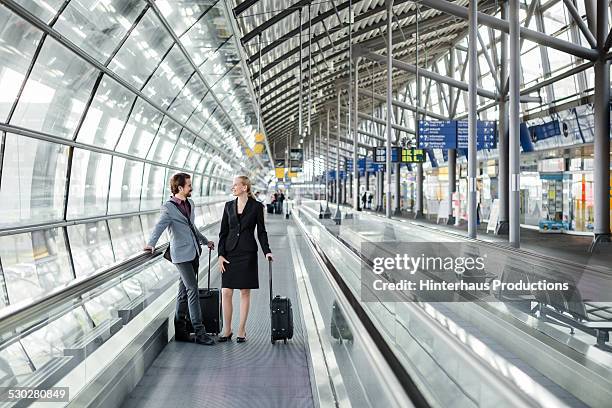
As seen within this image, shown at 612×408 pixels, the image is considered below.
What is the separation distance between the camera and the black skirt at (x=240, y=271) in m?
6.52

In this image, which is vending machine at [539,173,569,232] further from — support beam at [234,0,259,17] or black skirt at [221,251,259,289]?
black skirt at [221,251,259,289]

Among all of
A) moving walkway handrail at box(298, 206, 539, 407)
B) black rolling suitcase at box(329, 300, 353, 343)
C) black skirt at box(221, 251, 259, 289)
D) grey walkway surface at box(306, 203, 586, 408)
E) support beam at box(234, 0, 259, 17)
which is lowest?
grey walkway surface at box(306, 203, 586, 408)

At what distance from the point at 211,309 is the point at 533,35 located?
605 inches

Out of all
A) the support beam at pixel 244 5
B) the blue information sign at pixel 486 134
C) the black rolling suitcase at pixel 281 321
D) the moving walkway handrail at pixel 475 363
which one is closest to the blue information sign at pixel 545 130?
the blue information sign at pixel 486 134

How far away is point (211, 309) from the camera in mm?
6918

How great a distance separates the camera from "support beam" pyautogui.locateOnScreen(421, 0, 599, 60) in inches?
666

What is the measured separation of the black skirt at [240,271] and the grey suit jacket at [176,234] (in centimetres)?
42

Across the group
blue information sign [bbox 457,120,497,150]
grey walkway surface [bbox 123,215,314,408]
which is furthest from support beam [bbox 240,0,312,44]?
grey walkway surface [bbox 123,215,314,408]

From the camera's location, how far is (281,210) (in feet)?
162

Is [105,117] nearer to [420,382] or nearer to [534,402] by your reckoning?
[420,382]

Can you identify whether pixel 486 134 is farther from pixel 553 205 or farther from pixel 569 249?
pixel 569 249

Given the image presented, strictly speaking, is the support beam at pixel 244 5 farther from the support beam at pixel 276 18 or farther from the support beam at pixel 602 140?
the support beam at pixel 602 140

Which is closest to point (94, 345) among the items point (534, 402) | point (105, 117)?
point (534, 402)

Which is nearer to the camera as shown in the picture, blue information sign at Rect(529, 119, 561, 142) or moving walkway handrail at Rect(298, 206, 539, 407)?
moving walkway handrail at Rect(298, 206, 539, 407)
